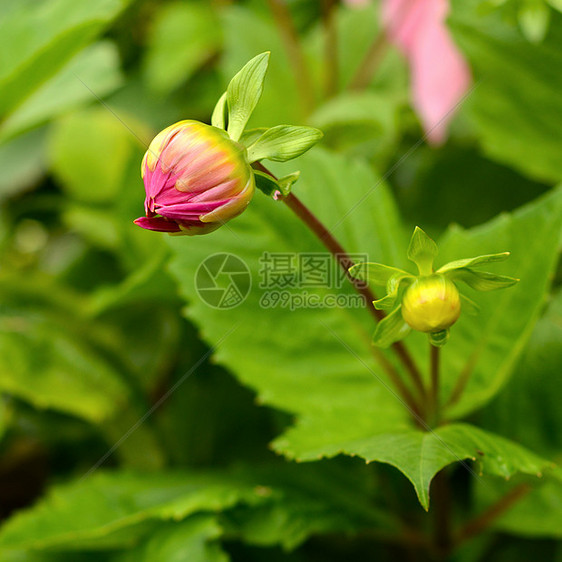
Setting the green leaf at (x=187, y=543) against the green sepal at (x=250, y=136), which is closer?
the green sepal at (x=250, y=136)

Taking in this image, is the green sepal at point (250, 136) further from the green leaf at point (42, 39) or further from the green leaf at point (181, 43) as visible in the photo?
the green leaf at point (181, 43)

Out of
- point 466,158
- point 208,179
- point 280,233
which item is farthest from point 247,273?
point 466,158

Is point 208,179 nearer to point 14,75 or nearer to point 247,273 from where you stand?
point 247,273

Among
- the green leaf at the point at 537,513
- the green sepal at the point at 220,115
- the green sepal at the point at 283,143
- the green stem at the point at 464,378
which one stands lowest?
the green leaf at the point at 537,513

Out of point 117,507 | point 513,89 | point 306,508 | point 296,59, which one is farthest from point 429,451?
point 296,59

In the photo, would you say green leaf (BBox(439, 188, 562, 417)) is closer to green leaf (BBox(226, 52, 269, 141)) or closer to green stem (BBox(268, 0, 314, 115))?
green leaf (BBox(226, 52, 269, 141))

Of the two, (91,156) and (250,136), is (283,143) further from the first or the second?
(91,156)

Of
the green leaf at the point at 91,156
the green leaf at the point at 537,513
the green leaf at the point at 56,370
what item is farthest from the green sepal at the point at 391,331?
the green leaf at the point at 91,156

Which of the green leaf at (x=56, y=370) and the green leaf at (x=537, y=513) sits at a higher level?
the green leaf at (x=56, y=370)
